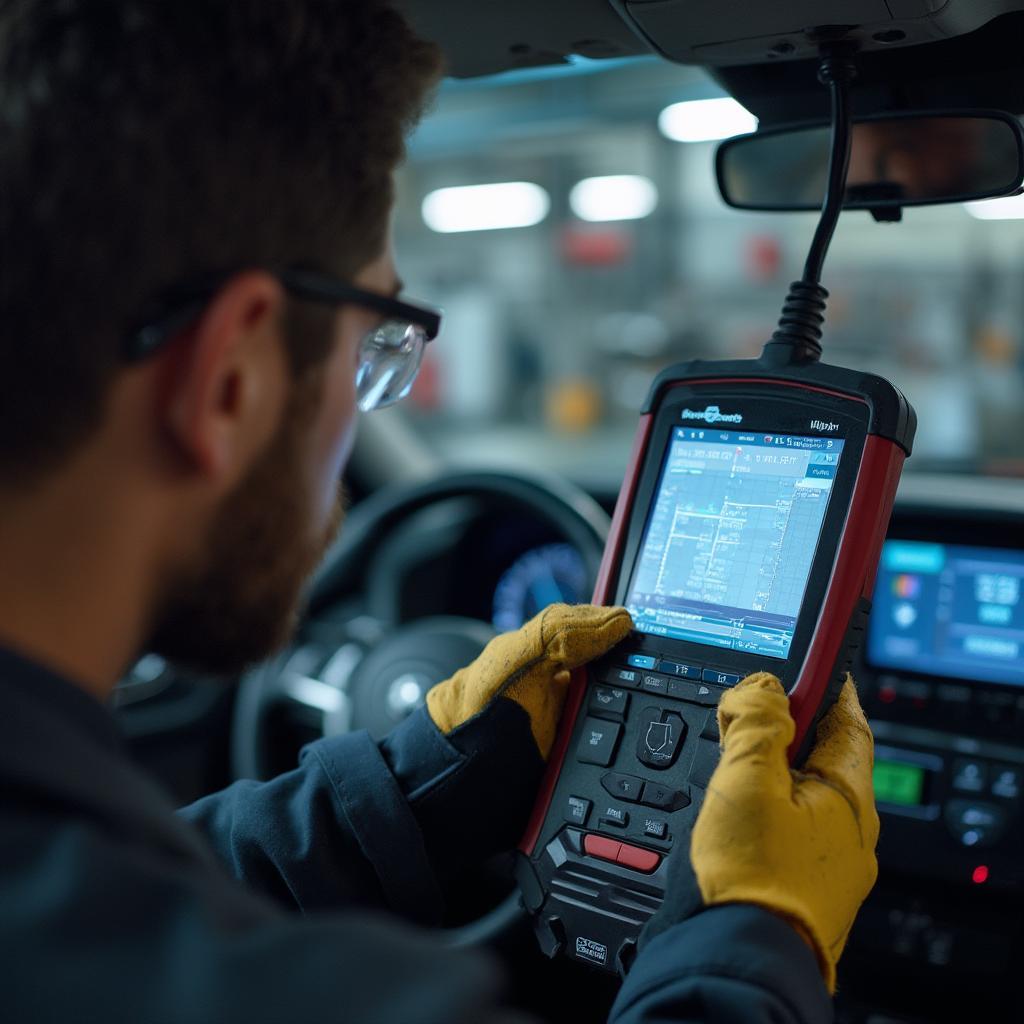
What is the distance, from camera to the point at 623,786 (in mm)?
1140

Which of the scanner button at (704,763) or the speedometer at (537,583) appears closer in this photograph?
the scanner button at (704,763)

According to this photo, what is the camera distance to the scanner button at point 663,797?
1.10 metres

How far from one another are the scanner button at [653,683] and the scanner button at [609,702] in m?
0.02

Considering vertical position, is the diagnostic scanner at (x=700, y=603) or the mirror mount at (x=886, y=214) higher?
the mirror mount at (x=886, y=214)

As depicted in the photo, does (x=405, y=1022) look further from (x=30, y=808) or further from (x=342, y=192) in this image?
(x=342, y=192)

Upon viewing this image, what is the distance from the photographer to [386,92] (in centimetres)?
91

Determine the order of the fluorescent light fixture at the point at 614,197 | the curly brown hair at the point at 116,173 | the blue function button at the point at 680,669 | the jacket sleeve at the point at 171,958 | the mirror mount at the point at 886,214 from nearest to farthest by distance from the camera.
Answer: the jacket sleeve at the point at 171,958
the curly brown hair at the point at 116,173
the blue function button at the point at 680,669
the mirror mount at the point at 886,214
the fluorescent light fixture at the point at 614,197

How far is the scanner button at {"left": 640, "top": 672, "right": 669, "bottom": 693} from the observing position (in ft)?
3.84

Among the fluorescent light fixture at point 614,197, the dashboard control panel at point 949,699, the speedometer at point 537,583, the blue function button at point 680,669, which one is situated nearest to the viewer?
the blue function button at point 680,669

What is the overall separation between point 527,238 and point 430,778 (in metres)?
11.4

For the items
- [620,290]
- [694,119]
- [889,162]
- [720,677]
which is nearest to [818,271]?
[889,162]

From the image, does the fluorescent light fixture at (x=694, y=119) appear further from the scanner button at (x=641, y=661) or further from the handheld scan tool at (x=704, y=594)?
the scanner button at (x=641, y=661)

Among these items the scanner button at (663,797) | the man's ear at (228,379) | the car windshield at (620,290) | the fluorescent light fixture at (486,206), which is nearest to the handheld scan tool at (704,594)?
the scanner button at (663,797)

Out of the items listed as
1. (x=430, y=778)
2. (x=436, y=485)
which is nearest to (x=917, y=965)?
(x=430, y=778)
